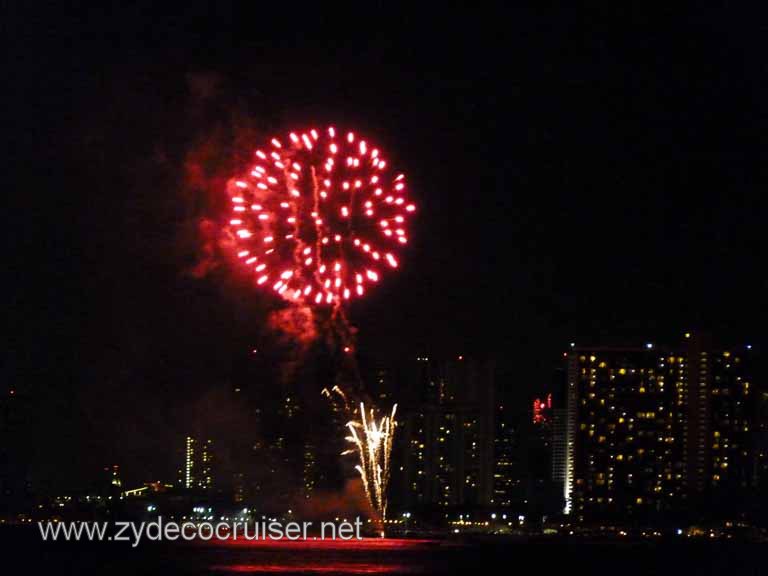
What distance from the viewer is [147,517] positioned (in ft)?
117

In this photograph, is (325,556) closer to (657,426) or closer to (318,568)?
(318,568)

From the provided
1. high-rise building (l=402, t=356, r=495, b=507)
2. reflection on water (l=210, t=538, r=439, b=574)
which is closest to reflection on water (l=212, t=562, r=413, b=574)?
reflection on water (l=210, t=538, r=439, b=574)

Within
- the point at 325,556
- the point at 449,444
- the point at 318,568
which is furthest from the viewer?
the point at 449,444

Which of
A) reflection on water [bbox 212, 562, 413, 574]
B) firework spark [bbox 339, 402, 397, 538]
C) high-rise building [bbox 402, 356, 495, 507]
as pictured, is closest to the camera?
reflection on water [bbox 212, 562, 413, 574]

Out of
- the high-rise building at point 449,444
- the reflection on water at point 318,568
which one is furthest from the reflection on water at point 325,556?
the high-rise building at point 449,444

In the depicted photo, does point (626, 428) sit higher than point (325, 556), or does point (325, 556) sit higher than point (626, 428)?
point (626, 428)

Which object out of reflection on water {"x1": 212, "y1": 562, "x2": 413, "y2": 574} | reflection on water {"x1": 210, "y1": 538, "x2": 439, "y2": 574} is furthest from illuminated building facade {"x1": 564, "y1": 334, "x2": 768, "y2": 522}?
reflection on water {"x1": 212, "y1": 562, "x2": 413, "y2": 574}

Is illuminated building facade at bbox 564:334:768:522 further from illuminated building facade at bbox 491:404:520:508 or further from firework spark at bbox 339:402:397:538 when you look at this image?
firework spark at bbox 339:402:397:538

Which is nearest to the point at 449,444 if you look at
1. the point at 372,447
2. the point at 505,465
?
the point at 505,465

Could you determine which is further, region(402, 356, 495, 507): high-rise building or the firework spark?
region(402, 356, 495, 507): high-rise building

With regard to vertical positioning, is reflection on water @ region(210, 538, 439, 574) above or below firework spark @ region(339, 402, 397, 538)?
below

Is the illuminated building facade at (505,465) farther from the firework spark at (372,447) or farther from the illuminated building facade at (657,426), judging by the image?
the firework spark at (372,447)

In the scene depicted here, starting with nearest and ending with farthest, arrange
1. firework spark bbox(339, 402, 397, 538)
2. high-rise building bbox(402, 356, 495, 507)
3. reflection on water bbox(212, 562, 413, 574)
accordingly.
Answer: reflection on water bbox(212, 562, 413, 574), firework spark bbox(339, 402, 397, 538), high-rise building bbox(402, 356, 495, 507)

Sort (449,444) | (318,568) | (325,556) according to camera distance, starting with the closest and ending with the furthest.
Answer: (318,568)
(325,556)
(449,444)
